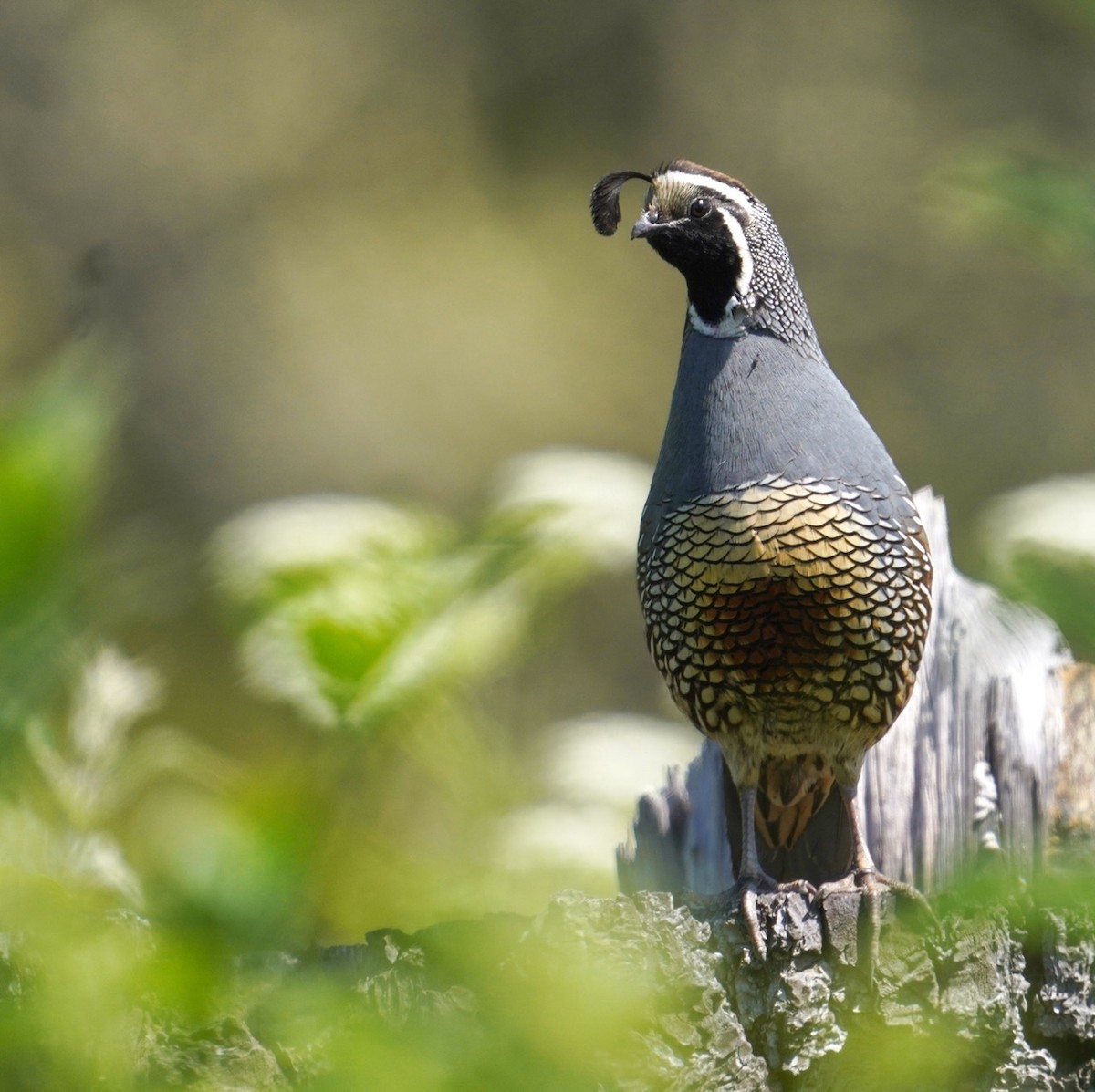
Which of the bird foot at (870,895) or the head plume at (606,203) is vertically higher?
the head plume at (606,203)

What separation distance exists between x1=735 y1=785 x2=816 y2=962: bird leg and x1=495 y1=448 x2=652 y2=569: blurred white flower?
623 millimetres

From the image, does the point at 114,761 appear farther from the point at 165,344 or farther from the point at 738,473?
the point at 165,344

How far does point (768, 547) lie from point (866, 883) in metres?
0.64

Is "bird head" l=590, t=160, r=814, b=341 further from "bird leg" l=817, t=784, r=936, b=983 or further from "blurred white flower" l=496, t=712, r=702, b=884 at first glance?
"blurred white flower" l=496, t=712, r=702, b=884

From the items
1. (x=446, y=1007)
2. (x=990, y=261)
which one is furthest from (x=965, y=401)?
(x=446, y=1007)

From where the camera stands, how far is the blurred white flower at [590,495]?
292cm

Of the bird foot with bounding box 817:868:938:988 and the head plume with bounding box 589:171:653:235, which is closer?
the bird foot with bounding box 817:868:938:988

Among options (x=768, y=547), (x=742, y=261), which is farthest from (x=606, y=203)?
(x=768, y=547)

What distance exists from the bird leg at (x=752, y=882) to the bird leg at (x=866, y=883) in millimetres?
73

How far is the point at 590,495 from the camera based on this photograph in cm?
328

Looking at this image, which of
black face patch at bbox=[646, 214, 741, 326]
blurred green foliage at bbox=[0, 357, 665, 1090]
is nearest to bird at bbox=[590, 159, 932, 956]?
black face patch at bbox=[646, 214, 741, 326]

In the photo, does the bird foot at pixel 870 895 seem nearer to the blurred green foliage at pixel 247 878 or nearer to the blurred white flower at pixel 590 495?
the blurred white flower at pixel 590 495

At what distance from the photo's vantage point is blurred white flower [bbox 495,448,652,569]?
292 centimetres

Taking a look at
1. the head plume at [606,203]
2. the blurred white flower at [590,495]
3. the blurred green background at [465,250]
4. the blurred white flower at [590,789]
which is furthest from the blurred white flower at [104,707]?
the blurred green background at [465,250]
